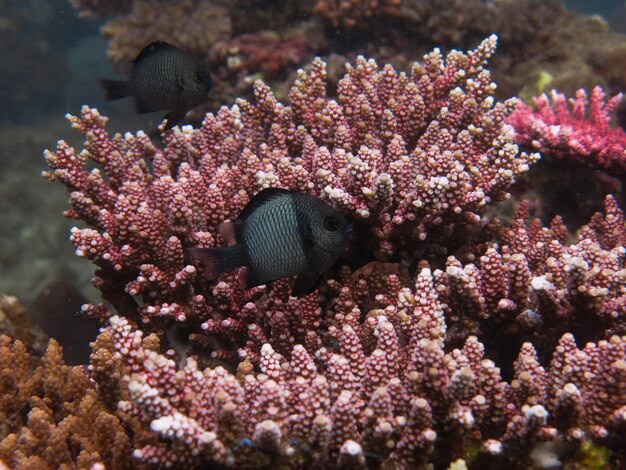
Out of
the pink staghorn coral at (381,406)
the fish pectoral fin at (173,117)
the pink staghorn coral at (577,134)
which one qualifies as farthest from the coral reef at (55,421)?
the pink staghorn coral at (577,134)

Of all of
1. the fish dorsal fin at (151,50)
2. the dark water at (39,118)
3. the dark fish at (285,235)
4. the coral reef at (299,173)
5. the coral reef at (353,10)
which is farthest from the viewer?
the dark water at (39,118)

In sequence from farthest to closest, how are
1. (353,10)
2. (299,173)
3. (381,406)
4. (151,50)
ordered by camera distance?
(353,10), (151,50), (299,173), (381,406)

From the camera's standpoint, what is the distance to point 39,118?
1741 cm

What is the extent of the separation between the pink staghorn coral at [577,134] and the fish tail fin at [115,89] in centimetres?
366

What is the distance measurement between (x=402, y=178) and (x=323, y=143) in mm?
1088

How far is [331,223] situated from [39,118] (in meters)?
19.2

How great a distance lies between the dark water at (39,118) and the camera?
8297 mm

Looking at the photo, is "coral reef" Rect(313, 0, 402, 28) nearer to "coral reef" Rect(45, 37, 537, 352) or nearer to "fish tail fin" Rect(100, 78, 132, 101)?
"coral reef" Rect(45, 37, 537, 352)

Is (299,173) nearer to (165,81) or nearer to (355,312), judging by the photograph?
(355,312)

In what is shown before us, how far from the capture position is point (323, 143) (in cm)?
372

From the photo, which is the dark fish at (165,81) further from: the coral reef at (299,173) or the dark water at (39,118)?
the dark water at (39,118)

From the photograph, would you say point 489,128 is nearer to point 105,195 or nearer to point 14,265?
point 105,195

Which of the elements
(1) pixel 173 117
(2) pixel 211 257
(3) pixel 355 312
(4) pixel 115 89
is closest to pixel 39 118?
(4) pixel 115 89

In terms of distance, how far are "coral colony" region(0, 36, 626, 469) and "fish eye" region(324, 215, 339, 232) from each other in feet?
1.78
